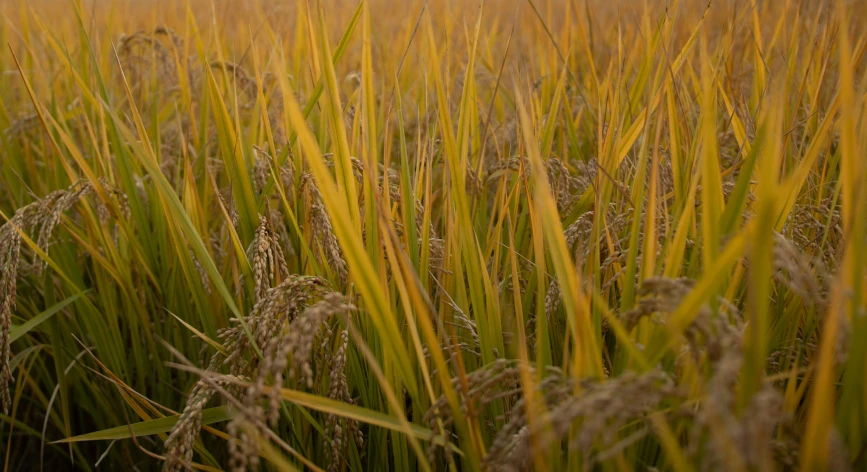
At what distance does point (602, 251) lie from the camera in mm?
1197

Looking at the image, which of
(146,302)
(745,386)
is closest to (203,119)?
(146,302)

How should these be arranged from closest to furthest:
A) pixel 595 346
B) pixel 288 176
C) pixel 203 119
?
pixel 595 346 < pixel 288 176 < pixel 203 119

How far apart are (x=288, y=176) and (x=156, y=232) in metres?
0.48

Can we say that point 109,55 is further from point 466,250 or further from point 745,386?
point 745,386

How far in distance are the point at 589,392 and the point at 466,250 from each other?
0.40 metres

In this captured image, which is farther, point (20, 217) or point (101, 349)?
point (101, 349)

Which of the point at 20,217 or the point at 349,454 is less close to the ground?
the point at 20,217

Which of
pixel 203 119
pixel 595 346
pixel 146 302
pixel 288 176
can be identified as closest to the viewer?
pixel 595 346

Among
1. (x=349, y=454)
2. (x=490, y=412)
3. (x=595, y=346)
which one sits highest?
(x=595, y=346)

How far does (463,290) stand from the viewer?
1.04 metres

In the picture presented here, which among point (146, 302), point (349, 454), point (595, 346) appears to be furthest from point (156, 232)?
point (595, 346)

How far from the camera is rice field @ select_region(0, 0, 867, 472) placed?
0.63 metres

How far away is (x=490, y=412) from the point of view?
3.27 ft

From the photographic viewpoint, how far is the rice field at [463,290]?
63cm
